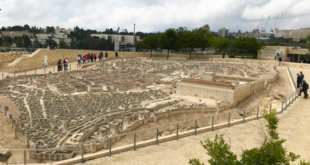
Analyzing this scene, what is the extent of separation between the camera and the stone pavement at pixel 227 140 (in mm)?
8367

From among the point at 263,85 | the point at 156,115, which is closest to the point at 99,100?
the point at 156,115

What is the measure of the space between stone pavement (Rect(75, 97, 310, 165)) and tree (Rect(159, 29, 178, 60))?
3654cm

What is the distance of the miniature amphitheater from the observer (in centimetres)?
1188

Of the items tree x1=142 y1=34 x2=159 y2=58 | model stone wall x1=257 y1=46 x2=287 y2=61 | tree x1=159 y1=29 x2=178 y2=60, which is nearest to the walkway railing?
tree x1=159 y1=29 x2=178 y2=60

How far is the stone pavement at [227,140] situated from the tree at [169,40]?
36.5 meters

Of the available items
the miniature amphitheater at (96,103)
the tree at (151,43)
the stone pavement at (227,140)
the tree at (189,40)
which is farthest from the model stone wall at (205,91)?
the tree at (151,43)

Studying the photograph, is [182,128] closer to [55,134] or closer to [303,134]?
[303,134]

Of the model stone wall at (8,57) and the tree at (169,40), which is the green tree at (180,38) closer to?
the tree at (169,40)

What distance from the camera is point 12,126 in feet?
41.9

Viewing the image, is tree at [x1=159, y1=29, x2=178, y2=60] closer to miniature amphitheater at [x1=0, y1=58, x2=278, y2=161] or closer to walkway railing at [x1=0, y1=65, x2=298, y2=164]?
miniature amphitheater at [x1=0, y1=58, x2=278, y2=161]

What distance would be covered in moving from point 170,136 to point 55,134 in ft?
20.3

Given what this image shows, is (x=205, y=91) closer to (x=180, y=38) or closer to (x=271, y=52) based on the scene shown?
(x=180, y=38)

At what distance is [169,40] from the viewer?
48.2m

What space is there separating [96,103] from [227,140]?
35.7ft
